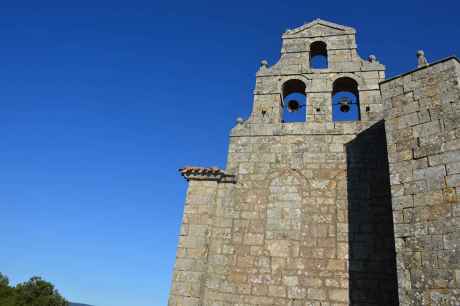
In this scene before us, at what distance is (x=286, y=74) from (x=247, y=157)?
2.37 meters

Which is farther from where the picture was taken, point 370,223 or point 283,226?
point 283,226

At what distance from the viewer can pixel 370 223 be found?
21.1ft

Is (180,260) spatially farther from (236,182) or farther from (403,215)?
(403,215)

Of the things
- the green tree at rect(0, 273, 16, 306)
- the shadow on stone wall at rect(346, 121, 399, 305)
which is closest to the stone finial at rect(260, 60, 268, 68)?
the shadow on stone wall at rect(346, 121, 399, 305)

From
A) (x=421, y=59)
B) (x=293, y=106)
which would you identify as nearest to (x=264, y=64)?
(x=293, y=106)

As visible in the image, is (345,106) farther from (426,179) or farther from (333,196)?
(426,179)

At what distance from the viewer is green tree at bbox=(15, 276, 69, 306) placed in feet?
101

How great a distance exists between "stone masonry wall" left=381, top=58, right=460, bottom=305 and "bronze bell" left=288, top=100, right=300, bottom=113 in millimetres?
2755

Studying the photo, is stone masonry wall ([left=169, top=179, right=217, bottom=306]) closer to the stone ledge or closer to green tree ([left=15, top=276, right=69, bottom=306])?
the stone ledge

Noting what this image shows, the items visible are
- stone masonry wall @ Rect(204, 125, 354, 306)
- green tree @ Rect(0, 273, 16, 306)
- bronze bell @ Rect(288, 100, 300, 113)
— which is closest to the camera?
stone masonry wall @ Rect(204, 125, 354, 306)

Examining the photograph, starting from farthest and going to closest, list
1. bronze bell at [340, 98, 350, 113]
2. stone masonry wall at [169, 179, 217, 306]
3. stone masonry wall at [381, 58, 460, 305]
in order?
bronze bell at [340, 98, 350, 113]
stone masonry wall at [169, 179, 217, 306]
stone masonry wall at [381, 58, 460, 305]

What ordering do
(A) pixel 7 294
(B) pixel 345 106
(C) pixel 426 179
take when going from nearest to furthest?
(C) pixel 426 179 → (B) pixel 345 106 → (A) pixel 7 294

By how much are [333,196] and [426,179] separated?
2031mm

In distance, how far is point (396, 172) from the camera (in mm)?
5418
